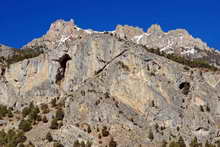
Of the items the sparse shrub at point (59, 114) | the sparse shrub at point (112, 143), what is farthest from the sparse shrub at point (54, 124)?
the sparse shrub at point (112, 143)

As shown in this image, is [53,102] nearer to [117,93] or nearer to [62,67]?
[62,67]

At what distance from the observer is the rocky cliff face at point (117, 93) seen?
77.9 meters

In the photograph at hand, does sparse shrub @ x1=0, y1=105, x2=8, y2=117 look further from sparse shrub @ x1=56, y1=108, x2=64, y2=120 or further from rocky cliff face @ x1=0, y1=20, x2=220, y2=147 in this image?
sparse shrub @ x1=56, y1=108, x2=64, y2=120

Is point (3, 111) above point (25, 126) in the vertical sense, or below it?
above

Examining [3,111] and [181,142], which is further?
[3,111]

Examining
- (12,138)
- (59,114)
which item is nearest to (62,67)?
(59,114)

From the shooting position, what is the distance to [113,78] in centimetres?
8738

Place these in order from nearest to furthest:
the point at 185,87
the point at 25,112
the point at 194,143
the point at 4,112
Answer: the point at 194,143
the point at 185,87
the point at 25,112
the point at 4,112

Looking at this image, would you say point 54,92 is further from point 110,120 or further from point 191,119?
point 191,119

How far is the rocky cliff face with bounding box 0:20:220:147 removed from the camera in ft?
256

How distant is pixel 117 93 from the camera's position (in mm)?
85250

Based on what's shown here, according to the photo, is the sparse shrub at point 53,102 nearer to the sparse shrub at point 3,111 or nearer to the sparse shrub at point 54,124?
the sparse shrub at point 54,124

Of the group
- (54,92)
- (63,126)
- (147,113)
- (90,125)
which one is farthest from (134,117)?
(54,92)

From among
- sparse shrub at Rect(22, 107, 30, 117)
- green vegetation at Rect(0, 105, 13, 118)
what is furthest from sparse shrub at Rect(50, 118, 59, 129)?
green vegetation at Rect(0, 105, 13, 118)
